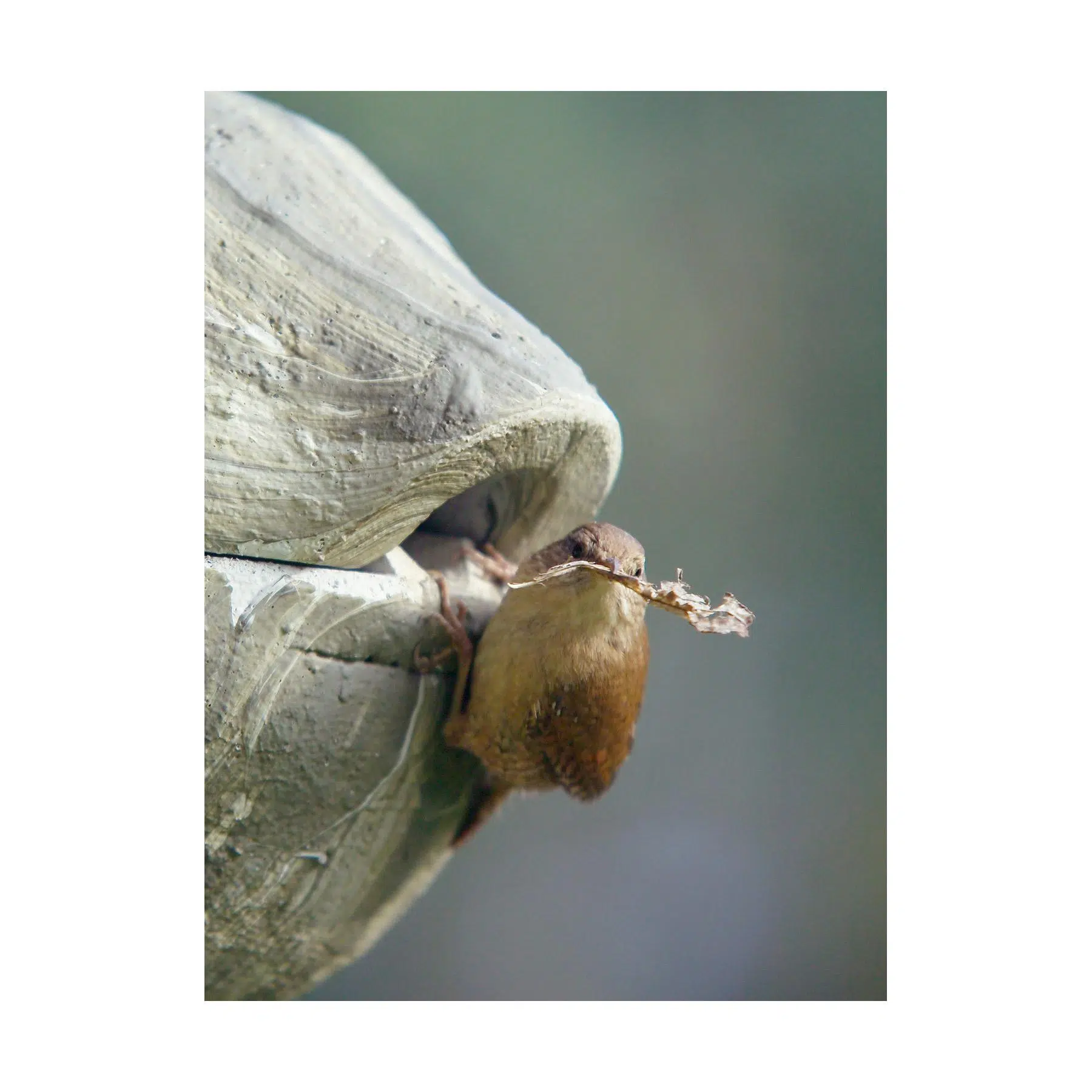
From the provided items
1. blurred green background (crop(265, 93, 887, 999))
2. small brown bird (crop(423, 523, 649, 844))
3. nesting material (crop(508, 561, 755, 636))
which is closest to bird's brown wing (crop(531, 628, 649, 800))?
small brown bird (crop(423, 523, 649, 844))

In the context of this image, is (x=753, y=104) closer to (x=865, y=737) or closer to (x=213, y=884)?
(x=865, y=737)

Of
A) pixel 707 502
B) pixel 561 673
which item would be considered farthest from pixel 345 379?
pixel 707 502

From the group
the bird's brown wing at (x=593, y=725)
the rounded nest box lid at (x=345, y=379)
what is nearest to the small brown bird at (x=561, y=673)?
the bird's brown wing at (x=593, y=725)

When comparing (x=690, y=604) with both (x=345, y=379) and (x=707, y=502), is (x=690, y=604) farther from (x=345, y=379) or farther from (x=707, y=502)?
(x=707, y=502)

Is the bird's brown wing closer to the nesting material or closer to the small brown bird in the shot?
the small brown bird

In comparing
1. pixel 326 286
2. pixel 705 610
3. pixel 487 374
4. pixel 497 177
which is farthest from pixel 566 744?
pixel 497 177
